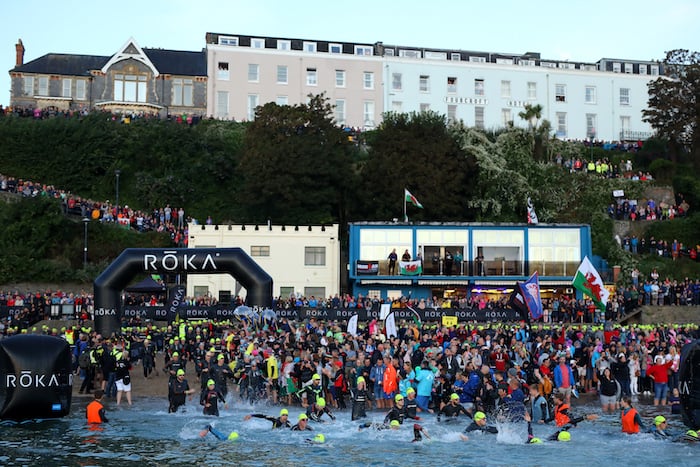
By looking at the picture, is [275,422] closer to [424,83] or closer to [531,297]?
[531,297]

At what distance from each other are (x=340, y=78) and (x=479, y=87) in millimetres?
13082

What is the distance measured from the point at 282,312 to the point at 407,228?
14.2m

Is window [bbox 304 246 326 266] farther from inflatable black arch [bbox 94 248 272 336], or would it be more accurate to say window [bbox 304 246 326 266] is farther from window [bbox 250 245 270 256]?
inflatable black arch [bbox 94 248 272 336]

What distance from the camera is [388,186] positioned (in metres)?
58.4

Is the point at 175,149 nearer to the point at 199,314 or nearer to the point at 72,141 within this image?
the point at 72,141

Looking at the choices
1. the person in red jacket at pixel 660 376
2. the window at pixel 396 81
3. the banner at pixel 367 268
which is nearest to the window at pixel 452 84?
the window at pixel 396 81

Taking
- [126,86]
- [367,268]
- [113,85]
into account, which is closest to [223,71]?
[126,86]

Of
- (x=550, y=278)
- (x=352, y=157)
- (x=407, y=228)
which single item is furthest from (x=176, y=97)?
(x=550, y=278)

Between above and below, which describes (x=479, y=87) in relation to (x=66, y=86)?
above

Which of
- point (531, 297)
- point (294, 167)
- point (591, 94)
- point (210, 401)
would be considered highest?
point (591, 94)

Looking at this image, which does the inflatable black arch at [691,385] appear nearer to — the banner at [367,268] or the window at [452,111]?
the banner at [367,268]

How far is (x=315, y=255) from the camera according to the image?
5419 cm

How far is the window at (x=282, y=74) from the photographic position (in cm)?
7744

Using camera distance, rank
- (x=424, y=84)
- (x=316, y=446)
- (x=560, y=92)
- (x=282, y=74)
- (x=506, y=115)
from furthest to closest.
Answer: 1. (x=560, y=92)
2. (x=506, y=115)
3. (x=424, y=84)
4. (x=282, y=74)
5. (x=316, y=446)
